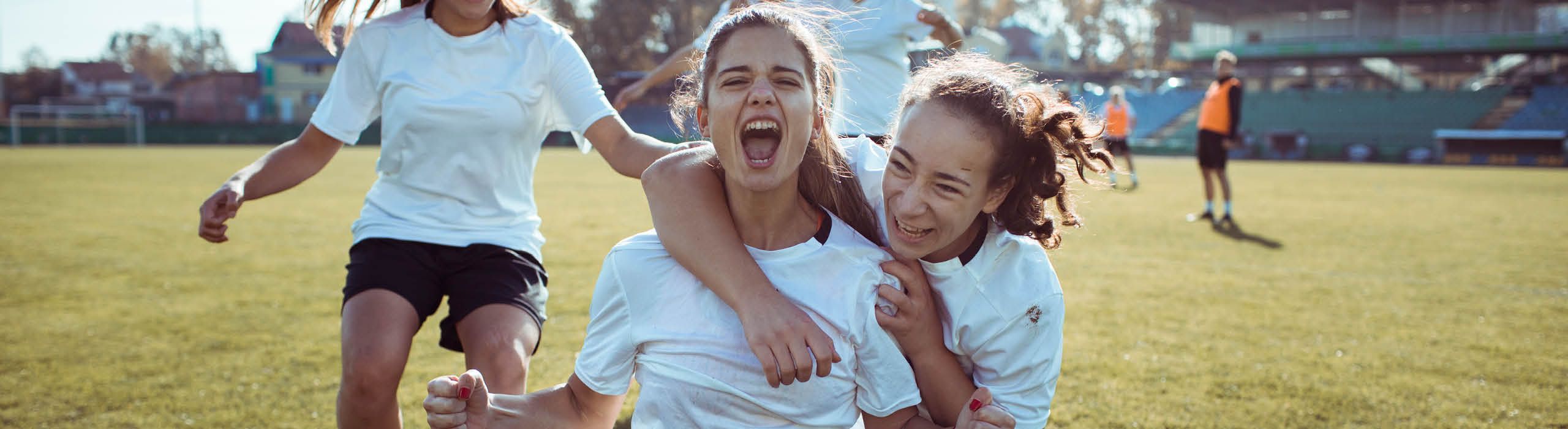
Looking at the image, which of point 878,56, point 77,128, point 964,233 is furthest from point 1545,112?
point 77,128

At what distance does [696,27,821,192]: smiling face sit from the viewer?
2.11 metres

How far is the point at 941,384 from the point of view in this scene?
2.29 m

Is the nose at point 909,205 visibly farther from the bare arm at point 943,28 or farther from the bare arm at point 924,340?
the bare arm at point 943,28

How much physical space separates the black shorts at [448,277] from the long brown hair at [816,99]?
3.18ft

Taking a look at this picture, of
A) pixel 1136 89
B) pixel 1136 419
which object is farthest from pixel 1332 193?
pixel 1136 89

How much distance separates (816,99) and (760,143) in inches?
7.1

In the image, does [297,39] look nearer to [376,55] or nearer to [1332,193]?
[1332,193]

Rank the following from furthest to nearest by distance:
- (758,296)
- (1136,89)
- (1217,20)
A: (1217,20) < (1136,89) < (758,296)

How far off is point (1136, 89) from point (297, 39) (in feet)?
170

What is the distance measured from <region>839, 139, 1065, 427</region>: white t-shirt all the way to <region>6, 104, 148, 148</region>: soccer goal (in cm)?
4502

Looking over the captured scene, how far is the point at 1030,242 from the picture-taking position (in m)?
2.36

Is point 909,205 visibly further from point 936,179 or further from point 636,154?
point 636,154

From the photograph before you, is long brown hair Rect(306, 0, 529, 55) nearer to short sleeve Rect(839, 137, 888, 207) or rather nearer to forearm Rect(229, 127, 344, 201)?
forearm Rect(229, 127, 344, 201)

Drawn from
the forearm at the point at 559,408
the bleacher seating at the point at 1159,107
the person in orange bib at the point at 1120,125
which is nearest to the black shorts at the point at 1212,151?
the person in orange bib at the point at 1120,125
